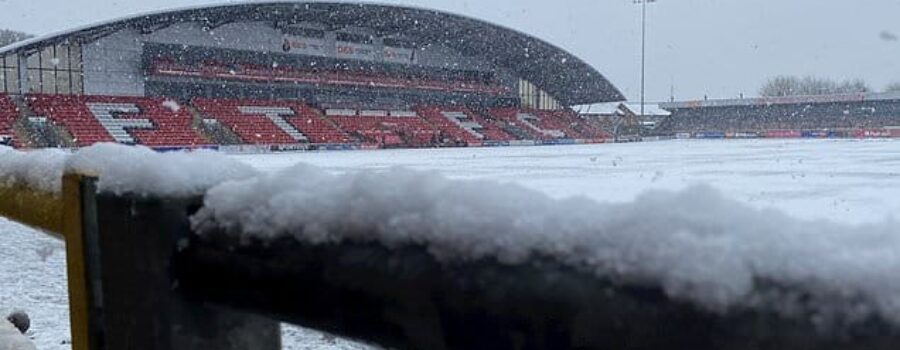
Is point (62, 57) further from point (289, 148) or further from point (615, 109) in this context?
point (615, 109)

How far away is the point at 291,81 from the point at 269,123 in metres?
4.68

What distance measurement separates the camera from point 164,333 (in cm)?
88

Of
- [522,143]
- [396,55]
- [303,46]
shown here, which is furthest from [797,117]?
[303,46]

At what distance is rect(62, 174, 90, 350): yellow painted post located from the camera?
3.30ft

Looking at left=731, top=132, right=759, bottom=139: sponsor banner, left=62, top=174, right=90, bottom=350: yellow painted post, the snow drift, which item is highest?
left=62, top=174, right=90, bottom=350: yellow painted post

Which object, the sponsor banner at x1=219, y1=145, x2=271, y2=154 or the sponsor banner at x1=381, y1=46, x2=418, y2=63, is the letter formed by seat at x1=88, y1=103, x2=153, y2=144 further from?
the sponsor banner at x1=381, y1=46, x2=418, y2=63

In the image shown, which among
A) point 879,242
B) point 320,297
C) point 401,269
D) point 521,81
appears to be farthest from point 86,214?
point 521,81

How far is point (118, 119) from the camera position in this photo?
28.8m

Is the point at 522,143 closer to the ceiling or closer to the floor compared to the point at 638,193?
closer to the floor

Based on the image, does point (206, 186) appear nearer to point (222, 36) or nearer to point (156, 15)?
point (156, 15)

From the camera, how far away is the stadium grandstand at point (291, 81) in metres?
29.0

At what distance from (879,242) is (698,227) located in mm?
98

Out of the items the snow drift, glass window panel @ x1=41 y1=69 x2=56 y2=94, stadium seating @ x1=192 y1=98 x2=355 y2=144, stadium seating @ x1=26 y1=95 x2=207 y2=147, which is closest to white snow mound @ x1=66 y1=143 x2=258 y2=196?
the snow drift

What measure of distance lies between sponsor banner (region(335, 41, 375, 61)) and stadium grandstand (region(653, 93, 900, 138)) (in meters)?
19.7
